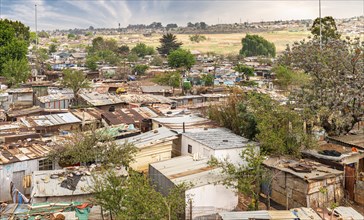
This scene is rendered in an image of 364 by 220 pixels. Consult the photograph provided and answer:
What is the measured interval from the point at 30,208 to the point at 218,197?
17.4 feet

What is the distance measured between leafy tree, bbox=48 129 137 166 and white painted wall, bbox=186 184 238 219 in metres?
3.04

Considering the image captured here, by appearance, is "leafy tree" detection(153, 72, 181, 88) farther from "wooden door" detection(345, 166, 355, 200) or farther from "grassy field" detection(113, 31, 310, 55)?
"grassy field" detection(113, 31, 310, 55)

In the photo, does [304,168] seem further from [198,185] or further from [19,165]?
[19,165]

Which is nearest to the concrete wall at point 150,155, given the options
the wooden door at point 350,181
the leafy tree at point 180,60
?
the wooden door at point 350,181

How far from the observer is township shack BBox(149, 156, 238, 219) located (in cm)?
1127

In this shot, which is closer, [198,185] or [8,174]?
[198,185]

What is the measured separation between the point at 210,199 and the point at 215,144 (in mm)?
3196

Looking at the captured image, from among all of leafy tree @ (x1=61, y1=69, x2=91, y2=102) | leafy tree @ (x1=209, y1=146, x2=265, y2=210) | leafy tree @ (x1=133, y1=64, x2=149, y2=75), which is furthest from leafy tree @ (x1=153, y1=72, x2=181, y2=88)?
leafy tree @ (x1=209, y1=146, x2=265, y2=210)

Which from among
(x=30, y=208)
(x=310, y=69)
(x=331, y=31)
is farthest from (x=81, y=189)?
(x=331, y=31)

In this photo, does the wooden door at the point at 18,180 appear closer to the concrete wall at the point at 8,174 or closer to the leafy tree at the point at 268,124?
the concrete wall at the point at 8,174

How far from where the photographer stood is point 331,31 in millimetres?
29656

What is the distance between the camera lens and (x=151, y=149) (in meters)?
15.4

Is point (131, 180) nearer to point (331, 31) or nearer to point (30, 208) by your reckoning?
point (30, 208)

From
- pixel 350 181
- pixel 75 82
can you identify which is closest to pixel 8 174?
pixel 350 181
